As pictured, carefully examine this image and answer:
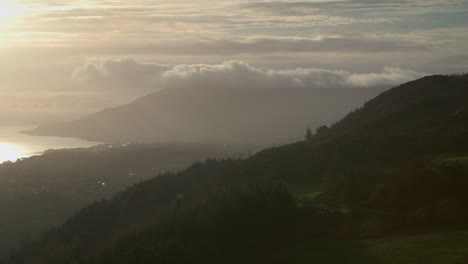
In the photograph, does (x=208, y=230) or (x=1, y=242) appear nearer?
(x=208, y=230)

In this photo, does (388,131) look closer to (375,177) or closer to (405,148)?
(405,148)

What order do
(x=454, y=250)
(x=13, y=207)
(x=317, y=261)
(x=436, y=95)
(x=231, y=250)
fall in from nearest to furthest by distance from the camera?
(x=454, y=250) → (x=317, y=261) → (x=231, y=250) → (x=436, y=95) → (x=13, y=207)

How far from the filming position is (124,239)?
68375 millimetres

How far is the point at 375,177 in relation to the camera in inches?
2670

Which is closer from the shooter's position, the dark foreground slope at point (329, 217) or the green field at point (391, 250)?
the green field at point (391, 250)

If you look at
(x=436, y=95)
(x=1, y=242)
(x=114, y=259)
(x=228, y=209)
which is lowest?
(x=1, y=242)

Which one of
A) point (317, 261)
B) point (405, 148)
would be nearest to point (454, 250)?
point (317, 261)

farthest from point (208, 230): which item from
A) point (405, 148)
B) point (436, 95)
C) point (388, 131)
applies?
point (436, 95)

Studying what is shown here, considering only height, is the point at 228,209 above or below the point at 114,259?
above

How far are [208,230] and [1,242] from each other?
8538cm

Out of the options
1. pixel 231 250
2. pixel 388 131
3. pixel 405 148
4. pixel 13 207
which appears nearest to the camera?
pixel 231 250

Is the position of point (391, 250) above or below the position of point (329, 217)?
below

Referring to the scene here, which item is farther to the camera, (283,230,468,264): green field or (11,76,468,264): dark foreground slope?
(11,76,468,264): dark foreground slope

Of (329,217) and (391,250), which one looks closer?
(391,250)
